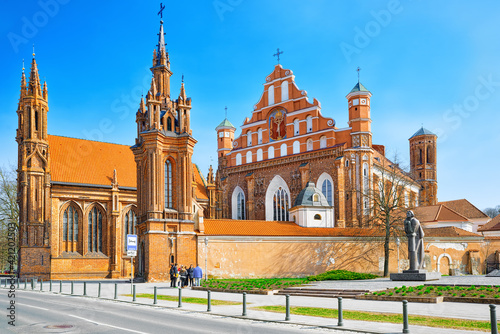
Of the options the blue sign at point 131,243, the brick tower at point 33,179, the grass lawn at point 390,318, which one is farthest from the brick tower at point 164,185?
the grass lawn at point 390,318

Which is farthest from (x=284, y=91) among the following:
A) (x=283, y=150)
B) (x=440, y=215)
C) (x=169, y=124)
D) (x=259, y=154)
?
(x=440, y=215)

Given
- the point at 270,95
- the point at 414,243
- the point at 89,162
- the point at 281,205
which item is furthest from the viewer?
the point at 270,95

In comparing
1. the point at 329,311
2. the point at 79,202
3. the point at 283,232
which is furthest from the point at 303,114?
the point at 329,311

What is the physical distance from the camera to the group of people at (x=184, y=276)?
3212cm

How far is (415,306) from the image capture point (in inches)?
750

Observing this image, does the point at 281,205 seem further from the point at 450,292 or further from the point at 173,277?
the point at 450,292

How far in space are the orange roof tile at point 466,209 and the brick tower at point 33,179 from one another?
203 ft

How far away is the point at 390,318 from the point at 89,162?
43.0 metres

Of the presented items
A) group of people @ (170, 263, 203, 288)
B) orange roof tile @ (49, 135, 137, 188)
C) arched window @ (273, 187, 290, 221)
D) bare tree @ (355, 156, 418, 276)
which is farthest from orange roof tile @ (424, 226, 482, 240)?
orange roof tile @ (49, 135, 137, 188)

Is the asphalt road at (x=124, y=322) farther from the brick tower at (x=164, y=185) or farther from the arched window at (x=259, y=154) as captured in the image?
the arched window at (x=259, y=154)

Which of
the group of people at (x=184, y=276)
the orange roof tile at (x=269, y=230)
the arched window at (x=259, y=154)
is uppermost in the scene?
the arched window at (x=259, y=154)

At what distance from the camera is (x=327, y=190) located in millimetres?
51750

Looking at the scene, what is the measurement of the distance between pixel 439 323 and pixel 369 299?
26.3 feet

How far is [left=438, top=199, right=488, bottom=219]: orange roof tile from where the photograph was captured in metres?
79.6
